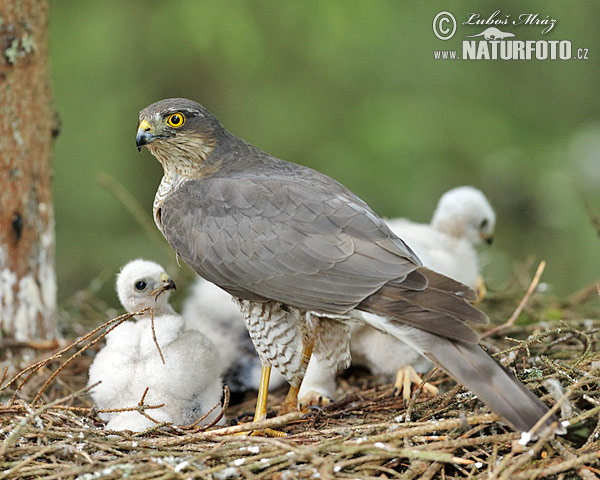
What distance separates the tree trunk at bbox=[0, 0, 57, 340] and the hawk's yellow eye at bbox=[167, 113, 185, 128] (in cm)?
97

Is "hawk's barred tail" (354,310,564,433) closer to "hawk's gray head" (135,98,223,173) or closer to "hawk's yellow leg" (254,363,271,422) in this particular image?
"hawk's yellow leg" (254,363,271,422)

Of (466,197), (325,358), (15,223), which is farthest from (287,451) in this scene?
(466,197)

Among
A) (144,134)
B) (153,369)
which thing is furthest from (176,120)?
(153,369)

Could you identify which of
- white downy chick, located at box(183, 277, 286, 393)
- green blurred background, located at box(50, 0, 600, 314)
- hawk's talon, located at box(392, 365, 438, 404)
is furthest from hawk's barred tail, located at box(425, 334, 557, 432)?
green blurred background, located at box(50, 0, 600, 314)

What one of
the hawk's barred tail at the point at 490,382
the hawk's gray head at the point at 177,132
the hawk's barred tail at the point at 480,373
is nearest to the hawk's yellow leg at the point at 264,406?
the hawk's barred tail at the point at 480,373

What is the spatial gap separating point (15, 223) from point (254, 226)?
1.55 meters

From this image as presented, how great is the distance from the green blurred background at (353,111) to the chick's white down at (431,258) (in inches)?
62.0

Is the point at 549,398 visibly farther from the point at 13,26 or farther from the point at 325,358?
the point at 13,26

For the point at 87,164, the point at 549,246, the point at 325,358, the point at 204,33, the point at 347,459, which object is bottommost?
the point at 347,459

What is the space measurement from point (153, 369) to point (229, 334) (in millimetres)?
916

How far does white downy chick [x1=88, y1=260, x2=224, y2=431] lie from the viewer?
3.20m

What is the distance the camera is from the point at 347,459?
8.36ft

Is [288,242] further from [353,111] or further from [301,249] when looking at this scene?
[353,111]

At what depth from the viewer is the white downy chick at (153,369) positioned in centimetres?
320
